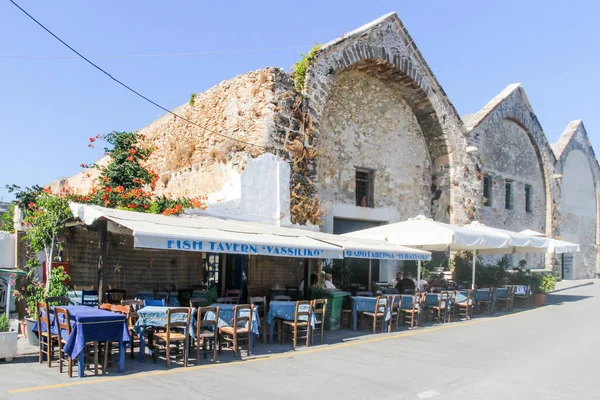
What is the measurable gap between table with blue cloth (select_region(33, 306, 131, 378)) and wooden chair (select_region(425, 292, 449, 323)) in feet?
27.3

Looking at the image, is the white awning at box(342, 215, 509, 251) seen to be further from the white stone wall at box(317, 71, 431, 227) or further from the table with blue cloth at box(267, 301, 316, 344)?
the table with blue cloth at box(267, 301, 316, 344)

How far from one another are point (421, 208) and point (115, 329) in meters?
14.2

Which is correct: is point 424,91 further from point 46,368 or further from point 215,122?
point 46,368

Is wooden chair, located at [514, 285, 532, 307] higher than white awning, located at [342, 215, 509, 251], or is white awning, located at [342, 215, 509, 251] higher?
white awning, located at [342, 215, 509, 251]

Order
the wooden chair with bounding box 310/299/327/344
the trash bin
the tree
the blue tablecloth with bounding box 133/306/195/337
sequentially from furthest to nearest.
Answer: the trash bin < the wooden chair with bounding box 310/299/327/344 < the tree < the blue tablecloth with bounding box 133/306/195/337

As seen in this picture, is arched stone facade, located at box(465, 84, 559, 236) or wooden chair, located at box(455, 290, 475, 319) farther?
arched stone facade, located at box(465, 84, 559, 236)

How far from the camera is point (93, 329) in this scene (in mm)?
6898

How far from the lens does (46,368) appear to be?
23.9 feet

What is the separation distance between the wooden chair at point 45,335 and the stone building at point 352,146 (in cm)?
585

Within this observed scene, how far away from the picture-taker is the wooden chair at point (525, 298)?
17594 millimetres

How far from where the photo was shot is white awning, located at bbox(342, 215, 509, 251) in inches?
532

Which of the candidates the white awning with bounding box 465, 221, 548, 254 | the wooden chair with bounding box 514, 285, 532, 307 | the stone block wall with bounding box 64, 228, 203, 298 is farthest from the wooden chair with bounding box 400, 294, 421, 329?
Result: the wooden chair with bounding box 514, 285, 532, 307

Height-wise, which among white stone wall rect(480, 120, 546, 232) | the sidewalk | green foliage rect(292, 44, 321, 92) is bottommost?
the sidewalk

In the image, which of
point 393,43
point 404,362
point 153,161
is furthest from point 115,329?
point 393,43
